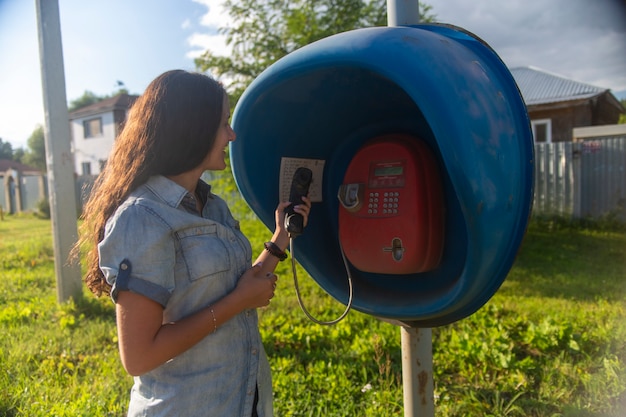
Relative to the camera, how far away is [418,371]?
5.25 ft

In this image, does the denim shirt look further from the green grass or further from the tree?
the tree

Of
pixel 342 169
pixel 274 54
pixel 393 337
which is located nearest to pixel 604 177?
pixel 274 54

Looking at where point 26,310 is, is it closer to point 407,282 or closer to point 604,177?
point 407,282

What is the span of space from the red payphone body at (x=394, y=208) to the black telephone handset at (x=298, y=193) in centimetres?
12

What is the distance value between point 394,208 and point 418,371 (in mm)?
520

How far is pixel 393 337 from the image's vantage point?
2779 millimetres

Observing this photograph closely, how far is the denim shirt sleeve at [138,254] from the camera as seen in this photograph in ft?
3.23

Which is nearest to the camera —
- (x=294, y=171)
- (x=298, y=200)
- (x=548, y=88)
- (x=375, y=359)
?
(x=298, y=200)

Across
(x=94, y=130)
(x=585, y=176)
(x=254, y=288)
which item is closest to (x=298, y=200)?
(x=254, y=288)

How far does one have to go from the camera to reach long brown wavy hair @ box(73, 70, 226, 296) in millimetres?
1110

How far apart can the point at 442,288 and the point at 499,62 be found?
0.61m

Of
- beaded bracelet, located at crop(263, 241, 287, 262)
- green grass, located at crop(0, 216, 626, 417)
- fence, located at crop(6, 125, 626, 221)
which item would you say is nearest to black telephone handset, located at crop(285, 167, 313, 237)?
beaded bracelet, located at crop(263, 241, 287, 262)

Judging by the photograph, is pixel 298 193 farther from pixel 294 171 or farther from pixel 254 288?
pixel 254 288

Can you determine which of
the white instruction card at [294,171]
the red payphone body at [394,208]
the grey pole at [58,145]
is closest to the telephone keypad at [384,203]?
the red payphone body at [394,208]
